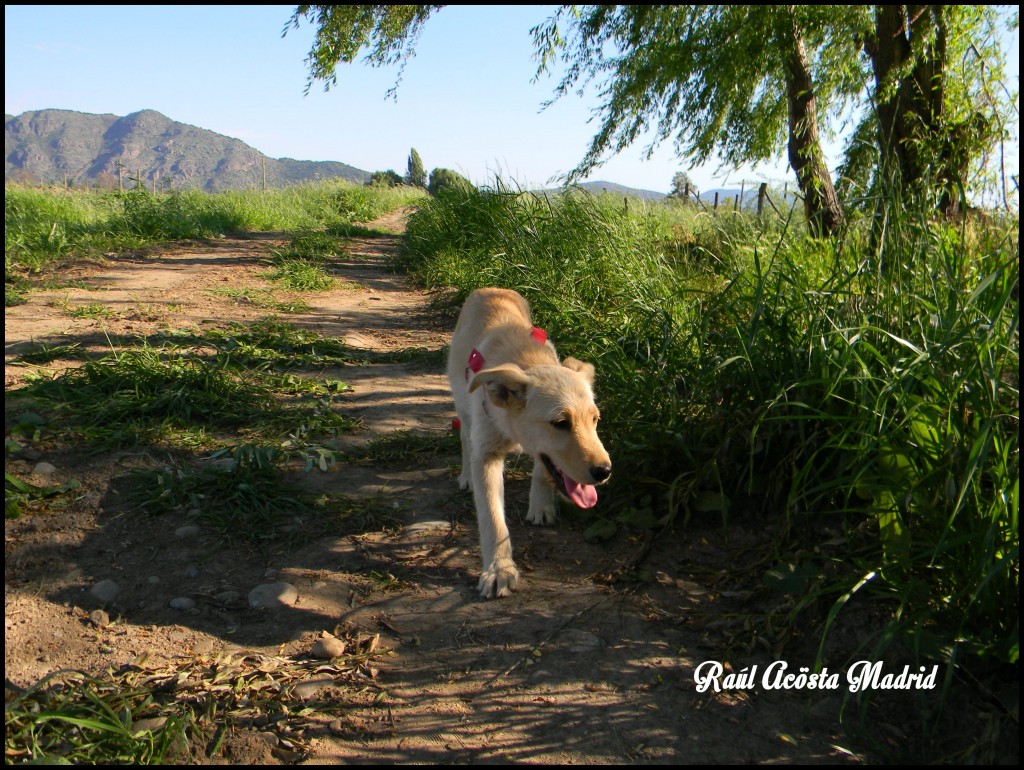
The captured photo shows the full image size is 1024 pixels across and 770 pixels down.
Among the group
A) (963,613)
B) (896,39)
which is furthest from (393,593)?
(896,39)

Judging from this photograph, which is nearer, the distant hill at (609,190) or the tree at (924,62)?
the tree at (924,62)

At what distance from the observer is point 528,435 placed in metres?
3.01

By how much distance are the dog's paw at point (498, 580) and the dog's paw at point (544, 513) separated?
21.9 inches

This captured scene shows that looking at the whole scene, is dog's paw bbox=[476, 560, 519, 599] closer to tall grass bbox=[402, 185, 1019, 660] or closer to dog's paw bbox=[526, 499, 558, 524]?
dog's paw bbox=[526, 499, 558, 524]

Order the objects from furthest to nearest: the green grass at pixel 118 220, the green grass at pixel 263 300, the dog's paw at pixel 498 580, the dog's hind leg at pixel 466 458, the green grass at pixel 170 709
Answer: the green grass at pixel 118 220 → the green grass at pixel 263 300 → the dog's hind leg at pixel 466 458 → the dog's paw at pixel 498 580 → the green grass at pixel 170 709

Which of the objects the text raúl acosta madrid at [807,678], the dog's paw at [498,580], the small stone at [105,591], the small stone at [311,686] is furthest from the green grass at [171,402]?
the text raúl acosta madrid at [807,678]

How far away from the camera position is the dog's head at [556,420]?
283 centimetres

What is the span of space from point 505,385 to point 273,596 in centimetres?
127

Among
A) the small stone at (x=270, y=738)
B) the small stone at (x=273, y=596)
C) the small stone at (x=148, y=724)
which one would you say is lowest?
the small stone at (x=270, y=738)

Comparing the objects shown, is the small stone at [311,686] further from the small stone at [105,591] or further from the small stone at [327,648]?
the small stone at [105,591]

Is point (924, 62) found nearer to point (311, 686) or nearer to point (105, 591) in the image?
point (311, 686)

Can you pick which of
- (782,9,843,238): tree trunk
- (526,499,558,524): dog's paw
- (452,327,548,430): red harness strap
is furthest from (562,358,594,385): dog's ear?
(782,9,843,238): tree trunk

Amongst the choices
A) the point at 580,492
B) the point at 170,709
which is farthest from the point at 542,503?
the point at 170,709

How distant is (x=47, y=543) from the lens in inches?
110
